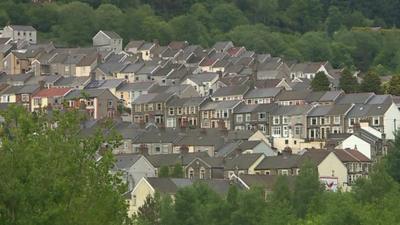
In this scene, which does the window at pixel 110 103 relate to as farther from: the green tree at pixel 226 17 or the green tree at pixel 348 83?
the green tree at pixel 226 17

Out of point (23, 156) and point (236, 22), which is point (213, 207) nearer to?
point (23, 156)

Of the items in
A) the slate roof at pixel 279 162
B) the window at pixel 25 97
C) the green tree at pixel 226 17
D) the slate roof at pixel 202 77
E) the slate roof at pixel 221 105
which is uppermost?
the green tree at pixel 226 17

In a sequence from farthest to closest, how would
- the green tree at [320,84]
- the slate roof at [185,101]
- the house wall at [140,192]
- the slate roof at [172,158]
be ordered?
the green tree at [320,84] < the slate roof at [185,101] < the slate roof at [172,158] < the house wall at [140,192]

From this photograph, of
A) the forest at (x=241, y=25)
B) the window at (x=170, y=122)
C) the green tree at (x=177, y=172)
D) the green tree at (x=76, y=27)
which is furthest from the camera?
the forest at (x=241, y=25)

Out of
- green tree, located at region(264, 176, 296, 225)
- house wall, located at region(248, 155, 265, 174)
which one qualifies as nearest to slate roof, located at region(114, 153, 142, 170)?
house wall, located at region(248, 155, 265, 174)

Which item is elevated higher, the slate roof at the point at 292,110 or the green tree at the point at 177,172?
the slate roof at the point at 292,110

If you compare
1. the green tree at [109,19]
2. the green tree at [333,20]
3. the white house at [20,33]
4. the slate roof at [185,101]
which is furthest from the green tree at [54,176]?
the green tree at [333,20]

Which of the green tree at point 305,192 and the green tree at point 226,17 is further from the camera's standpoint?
the green tree at point 226,17

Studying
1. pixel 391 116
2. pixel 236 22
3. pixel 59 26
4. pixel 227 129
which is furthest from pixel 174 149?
pixel 236 22
